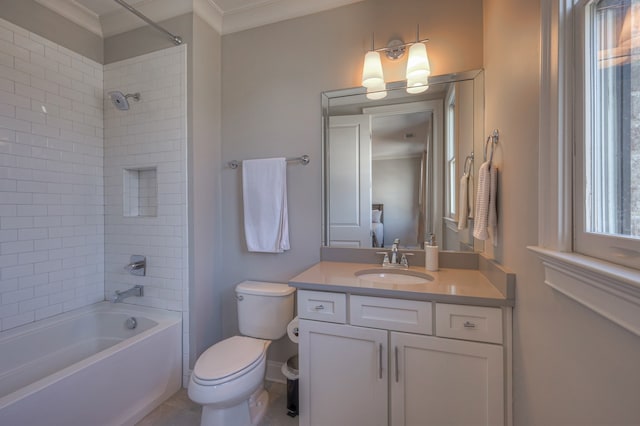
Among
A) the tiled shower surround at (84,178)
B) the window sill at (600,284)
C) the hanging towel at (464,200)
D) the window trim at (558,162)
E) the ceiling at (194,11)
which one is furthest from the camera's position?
the ceiling at (194,11)

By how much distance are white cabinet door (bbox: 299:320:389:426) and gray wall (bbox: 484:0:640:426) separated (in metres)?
0.54

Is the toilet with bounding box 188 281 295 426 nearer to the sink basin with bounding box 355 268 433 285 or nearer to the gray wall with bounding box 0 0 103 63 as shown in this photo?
the sink basin with bounding box 355 268 433 285

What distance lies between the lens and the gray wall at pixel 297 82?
1.60 metres

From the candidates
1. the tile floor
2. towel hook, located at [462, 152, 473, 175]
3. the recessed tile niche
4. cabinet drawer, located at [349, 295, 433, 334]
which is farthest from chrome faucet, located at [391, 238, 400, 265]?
the recessed tile niche

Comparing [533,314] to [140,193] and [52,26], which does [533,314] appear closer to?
[140,193]

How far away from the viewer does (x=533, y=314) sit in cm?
89

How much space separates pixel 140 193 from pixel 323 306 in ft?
5.98

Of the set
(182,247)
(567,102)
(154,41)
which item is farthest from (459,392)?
(154,41)

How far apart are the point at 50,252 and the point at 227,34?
2.05 metres

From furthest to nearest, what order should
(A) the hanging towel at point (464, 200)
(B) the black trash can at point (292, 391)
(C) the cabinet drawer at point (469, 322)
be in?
(B) the black trash can at point (292, 391), (A) the hanging towel at point (464, 200), (C) the cabinet drawer at point (469, 322)

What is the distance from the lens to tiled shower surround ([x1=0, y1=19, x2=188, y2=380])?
1.70 m

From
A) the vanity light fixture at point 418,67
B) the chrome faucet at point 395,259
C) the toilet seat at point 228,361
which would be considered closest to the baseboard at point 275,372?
the toilet seat at point 228,361

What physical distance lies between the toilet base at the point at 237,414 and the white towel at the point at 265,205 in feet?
3.02

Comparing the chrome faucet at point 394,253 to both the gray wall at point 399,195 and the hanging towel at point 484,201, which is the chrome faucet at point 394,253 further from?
the hanging towel at point 484,201
